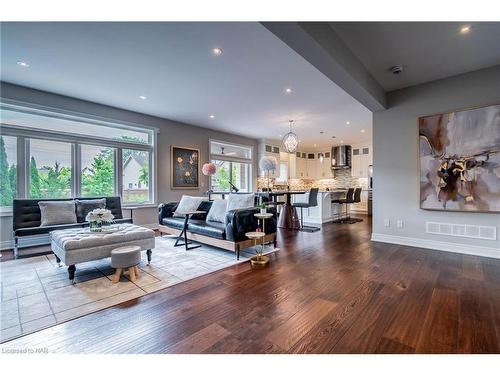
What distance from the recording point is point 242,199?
3.96 meters

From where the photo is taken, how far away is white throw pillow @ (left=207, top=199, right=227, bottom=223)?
419 cm

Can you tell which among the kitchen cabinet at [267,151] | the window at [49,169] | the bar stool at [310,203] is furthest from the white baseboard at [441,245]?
the window at [49,169]

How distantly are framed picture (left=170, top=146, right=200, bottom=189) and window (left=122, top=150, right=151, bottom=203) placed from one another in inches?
26.3

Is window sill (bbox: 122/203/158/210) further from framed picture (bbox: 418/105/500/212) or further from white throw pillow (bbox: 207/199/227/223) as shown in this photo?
framed picture (bbox: 418/105/500/212)

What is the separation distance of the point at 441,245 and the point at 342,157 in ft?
20.1

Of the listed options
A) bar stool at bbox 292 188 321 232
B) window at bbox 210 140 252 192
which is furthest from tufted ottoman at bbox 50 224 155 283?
window at bbox 210 140 252 192

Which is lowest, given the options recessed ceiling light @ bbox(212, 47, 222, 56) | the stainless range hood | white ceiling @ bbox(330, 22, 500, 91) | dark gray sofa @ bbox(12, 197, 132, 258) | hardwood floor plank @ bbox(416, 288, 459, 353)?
hardwood floor plank @ bbox(416, 288, 459, 353)

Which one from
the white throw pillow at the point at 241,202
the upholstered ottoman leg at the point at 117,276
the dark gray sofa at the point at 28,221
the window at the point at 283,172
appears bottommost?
the upholstered ottoman leg at the point at 117,276

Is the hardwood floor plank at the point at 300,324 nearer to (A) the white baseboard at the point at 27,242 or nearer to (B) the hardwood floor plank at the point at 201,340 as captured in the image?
(B) the hardwood floor plank at the point at 201,340

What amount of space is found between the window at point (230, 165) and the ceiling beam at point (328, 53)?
4649mm

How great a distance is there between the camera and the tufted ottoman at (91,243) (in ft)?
8.76

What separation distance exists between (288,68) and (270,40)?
78cm

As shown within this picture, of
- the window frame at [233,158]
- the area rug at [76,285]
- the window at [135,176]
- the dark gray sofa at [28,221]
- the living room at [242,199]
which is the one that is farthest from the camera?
the window frame at [233,158]

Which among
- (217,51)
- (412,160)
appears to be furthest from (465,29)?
(217,51)
